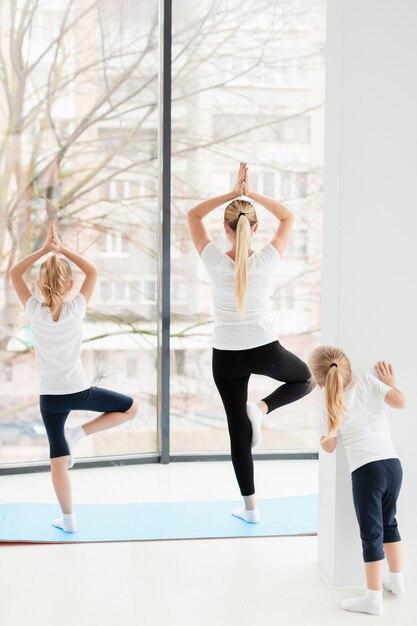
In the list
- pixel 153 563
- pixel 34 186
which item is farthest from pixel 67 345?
pixel 34 186

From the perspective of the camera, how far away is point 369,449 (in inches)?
124

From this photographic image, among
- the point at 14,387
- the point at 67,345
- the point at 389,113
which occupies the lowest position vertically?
the point at 14,387

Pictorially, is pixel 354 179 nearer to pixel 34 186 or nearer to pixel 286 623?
pixel 286 623

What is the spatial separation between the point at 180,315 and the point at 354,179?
2321 millimetres

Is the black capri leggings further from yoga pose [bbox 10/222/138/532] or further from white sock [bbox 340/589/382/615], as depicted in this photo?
white sock [bbox 340/589/382/615]

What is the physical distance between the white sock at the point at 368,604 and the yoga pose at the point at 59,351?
152cm

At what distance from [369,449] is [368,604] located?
59cm

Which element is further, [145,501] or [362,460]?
[145,501]

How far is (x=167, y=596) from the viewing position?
10.7ft

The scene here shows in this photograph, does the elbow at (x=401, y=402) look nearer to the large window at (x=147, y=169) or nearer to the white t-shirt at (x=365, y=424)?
the white t-shirt at (x=365, y=424)

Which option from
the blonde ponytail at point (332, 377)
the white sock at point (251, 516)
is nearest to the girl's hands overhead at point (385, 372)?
the blonde ponytail at point (332, 377)

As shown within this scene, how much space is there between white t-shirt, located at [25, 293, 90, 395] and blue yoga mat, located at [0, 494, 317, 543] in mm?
715

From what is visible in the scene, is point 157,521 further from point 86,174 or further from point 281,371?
point 86,174

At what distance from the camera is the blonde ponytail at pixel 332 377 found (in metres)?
3.13
